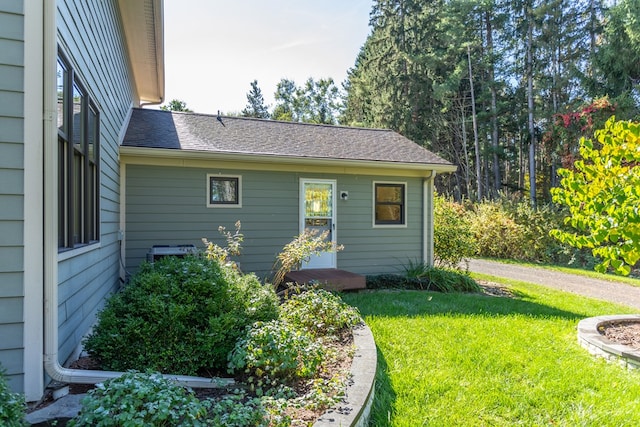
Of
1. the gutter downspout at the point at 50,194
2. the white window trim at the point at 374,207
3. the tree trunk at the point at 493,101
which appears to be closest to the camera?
the gutter downspout at the point at 50,194

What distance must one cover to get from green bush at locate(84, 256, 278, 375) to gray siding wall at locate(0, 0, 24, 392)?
1.95 ft

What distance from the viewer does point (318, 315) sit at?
3.97 metres

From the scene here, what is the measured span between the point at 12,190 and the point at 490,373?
3662 millimetres

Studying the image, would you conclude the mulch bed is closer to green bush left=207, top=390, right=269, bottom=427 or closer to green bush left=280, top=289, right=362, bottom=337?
green bush left=280, top=289, right=362, bottom=337

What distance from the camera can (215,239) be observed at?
7066 mm

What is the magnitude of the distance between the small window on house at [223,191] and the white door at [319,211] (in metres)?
1.23

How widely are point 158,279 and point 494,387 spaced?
277cm

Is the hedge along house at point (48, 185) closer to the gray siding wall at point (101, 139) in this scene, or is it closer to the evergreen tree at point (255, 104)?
the gray siding wall at point (101, 139)

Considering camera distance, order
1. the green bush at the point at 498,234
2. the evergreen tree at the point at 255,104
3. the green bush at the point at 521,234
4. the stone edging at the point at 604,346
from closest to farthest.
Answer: the stone edging at the point at 604,346, the green bush at the point at 521,234, the green bush at the point at 498,234, the evergreen tree at the point at 255,104

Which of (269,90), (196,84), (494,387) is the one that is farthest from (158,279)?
(269,90)

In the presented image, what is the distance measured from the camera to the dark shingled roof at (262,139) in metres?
6.95

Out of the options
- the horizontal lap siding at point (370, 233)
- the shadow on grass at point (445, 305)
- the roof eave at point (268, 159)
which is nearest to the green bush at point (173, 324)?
the shadow on grass at point (445, 305)

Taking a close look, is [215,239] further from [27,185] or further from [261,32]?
[261,32]

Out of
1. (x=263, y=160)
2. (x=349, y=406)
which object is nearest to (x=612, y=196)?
(x=349, y=406)
